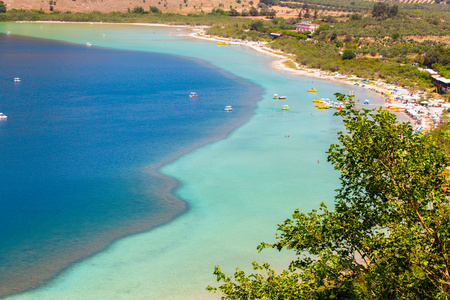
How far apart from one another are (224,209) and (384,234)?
22.2 meters

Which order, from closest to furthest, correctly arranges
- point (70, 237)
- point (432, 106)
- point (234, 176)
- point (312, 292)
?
point (312, 292), point (70, 237), point (234, 176), point (432, 106)

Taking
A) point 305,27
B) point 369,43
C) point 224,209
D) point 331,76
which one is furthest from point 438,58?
point 224,209

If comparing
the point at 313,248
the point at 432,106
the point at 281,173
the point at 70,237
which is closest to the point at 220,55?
the point at 432,106

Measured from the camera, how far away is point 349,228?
16078 mm

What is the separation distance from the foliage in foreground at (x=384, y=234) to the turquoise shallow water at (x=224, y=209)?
38.6ft

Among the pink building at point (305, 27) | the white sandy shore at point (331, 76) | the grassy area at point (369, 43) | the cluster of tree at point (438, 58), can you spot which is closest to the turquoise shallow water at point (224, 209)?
the white sandy shore at point (331, 76)

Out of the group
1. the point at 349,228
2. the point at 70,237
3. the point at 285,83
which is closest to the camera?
the point at 349,228

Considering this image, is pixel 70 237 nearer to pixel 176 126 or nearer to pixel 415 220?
pixel 415 220

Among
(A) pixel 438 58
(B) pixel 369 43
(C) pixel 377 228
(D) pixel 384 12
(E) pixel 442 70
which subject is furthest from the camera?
(D) pixel 384 12

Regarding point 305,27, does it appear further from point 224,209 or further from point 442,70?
point 224,209

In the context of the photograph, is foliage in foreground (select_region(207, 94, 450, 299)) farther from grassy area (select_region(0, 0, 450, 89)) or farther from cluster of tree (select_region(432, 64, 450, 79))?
cluster of tree (select_region(432, 64, 450, 79))

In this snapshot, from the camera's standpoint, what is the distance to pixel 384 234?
1520 centimetres

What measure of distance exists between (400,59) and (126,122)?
250 ft

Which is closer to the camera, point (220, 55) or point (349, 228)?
point (349, 228)
